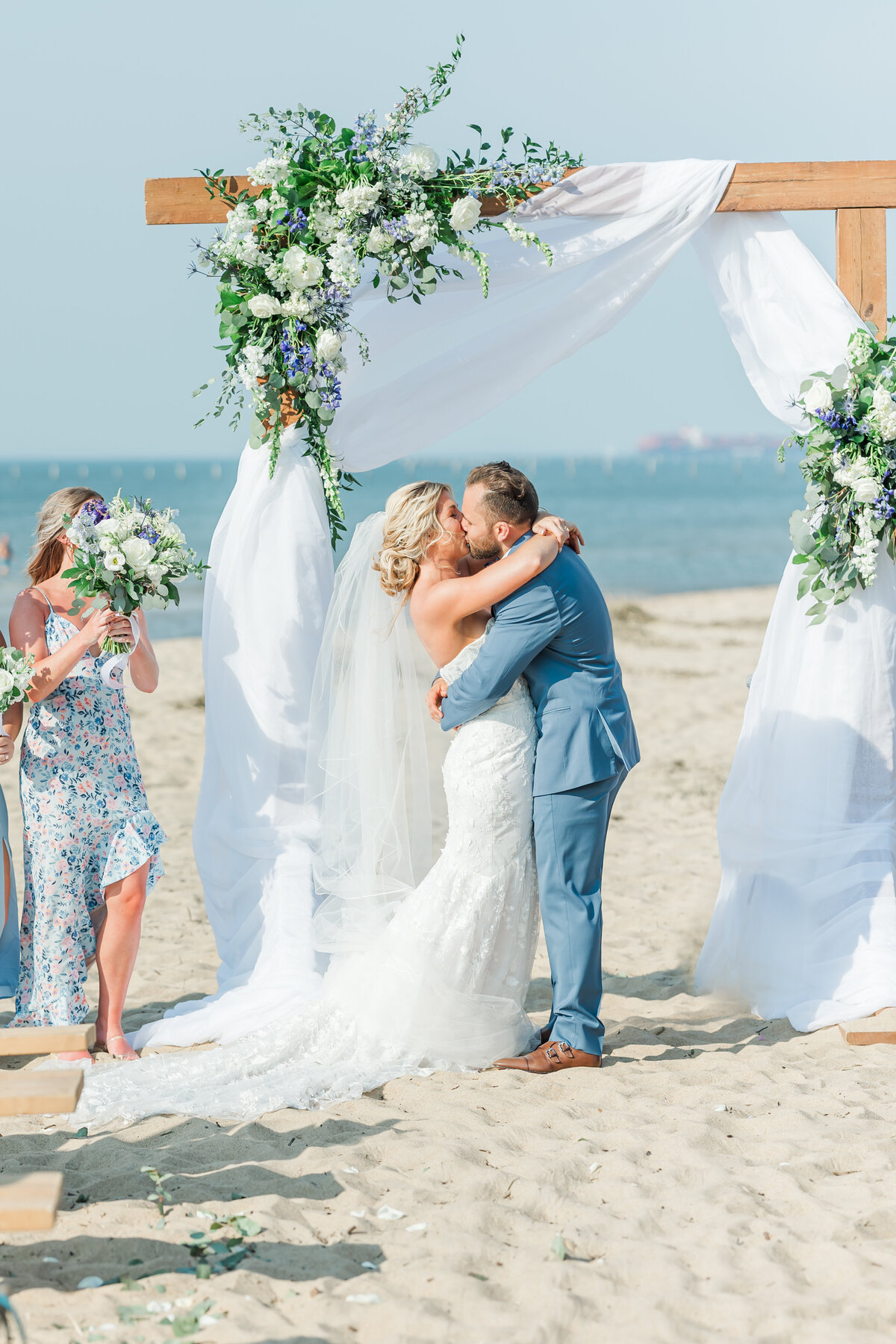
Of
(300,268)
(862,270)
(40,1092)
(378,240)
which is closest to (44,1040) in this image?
(40,1092)

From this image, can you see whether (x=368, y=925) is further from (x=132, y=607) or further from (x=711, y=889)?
(x=711, y=889)

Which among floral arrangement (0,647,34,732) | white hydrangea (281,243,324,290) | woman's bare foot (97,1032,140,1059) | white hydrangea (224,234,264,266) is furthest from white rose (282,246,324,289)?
woman's bare foot (97,1032,140,1059)

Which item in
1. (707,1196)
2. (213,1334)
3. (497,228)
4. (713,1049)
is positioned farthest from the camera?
(497,228)

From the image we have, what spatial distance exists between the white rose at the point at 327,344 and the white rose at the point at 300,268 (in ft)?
0.62

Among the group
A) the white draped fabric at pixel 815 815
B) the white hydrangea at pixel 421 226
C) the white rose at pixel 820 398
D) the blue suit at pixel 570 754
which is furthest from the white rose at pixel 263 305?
the white draped fabric at pixel 815 815

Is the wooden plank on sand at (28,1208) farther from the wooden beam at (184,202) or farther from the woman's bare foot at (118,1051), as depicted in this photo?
the wooden beam at (184,202)

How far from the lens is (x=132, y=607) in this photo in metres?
4.41

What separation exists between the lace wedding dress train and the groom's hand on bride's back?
0.12 feet

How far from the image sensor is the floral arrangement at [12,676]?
4.16 metres

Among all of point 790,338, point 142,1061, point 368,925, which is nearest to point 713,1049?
point 368,925

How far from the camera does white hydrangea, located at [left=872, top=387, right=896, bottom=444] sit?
15.4 feet

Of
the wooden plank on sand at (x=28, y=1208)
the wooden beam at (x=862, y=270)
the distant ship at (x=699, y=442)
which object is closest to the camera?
the wooden plank on sand at (x=28, y=1208)

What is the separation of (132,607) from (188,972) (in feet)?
6.67

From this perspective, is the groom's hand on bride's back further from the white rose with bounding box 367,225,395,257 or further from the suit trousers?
the white rose with bounding box 367,225,395,257
